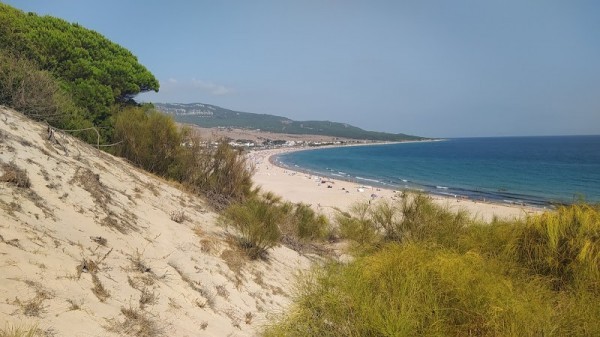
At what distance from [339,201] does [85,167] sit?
2252 centimetres

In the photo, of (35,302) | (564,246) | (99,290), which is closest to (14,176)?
(99,290)

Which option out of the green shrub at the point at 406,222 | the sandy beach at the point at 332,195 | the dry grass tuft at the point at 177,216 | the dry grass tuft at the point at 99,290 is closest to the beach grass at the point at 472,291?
the dry grass tuft at the point at 99,290

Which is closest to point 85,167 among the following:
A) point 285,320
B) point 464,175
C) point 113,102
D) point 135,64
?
point 285,320

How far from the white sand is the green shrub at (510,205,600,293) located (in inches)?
118

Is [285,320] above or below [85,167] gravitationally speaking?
below

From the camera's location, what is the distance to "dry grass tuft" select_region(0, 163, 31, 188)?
4.82m

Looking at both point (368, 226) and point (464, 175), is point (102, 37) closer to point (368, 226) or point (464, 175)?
point (368, 226)

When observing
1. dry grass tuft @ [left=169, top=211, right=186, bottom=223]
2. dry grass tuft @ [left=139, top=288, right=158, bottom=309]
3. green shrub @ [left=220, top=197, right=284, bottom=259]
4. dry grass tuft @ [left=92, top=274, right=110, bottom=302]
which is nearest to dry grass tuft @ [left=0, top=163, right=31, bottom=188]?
dry grass tuft @ [left=92, top=274, right=110, bottom=302]

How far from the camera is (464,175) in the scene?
164 ft

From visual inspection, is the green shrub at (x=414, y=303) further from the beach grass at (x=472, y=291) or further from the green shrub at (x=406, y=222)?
the green shrub at (x=406, y=222)

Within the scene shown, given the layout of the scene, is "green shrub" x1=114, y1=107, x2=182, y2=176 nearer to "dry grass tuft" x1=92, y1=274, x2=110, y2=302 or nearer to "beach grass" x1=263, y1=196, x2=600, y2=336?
"dry grass tuft" x1=92, y1=274, x2=110, y2=302

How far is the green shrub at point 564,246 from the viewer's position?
3.73 metres

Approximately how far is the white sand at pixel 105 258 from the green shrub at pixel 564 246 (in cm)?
299

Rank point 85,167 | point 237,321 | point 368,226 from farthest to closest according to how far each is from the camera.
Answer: point 368,226 < point 85,167 < point 237,321
